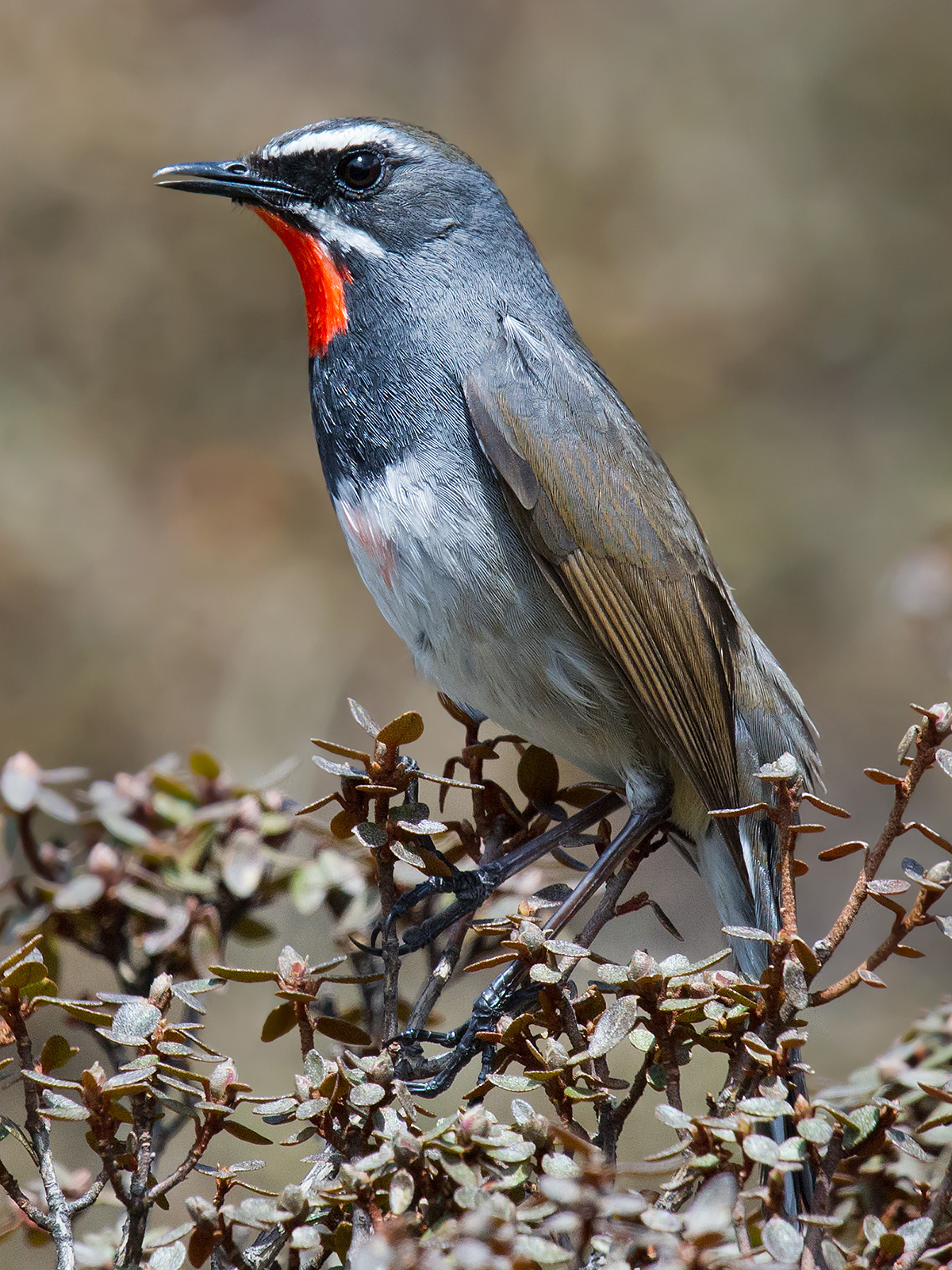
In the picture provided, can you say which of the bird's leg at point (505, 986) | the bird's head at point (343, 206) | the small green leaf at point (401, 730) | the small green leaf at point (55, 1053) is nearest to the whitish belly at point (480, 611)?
the bird's leg at point (505, 986)

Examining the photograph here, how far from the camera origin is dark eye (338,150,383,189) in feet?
9.18

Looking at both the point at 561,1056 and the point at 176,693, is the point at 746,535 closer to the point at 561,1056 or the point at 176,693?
the point at 176,693

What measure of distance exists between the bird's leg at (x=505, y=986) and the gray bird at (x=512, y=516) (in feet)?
0.04

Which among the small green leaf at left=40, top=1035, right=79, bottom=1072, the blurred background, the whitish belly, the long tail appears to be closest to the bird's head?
the whitish belly

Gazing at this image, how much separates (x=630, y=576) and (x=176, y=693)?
103 inches

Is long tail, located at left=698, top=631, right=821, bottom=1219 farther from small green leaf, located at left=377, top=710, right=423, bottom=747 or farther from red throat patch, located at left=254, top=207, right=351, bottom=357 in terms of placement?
red throat patch, located at left=254, top=207, right=351, bottom=357

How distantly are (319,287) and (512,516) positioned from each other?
0.77m

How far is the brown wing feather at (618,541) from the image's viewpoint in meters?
2.46

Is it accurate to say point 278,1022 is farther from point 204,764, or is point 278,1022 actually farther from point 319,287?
point 319,287

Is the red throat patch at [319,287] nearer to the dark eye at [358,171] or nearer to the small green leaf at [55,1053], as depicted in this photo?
the dark eye at [358,171]

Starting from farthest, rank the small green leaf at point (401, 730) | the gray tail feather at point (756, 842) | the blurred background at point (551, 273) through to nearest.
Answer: the blurred background at point (551, 273) → the gray tail feather at point (756, 842) → the small green leaf at point (401, 730)

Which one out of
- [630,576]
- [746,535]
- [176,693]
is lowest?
[630,576]

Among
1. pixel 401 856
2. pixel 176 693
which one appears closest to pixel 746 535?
pixel 176 693

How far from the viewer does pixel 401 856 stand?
166 cm
